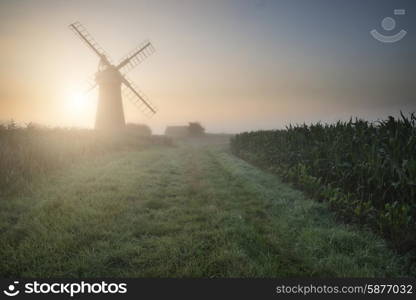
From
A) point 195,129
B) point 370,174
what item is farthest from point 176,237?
point 195,129

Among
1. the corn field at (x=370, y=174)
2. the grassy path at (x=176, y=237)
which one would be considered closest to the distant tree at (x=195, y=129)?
the corn field at (x=370, y=174)

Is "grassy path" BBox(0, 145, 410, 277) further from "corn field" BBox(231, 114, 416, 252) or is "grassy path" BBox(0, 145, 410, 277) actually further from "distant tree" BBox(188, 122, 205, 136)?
"distant tree" BBox(188, 122, 205, 136)

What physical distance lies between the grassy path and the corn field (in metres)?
0.44

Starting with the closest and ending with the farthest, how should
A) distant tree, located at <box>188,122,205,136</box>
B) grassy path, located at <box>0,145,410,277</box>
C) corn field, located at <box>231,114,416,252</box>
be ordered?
grassy path, located at <box>0,145,410,277</box>, corn field, located at <box>231,114,416,252</box>, distant tree, located at <box>188,122,205,136</box>

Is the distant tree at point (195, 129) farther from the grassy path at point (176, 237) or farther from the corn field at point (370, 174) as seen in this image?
the grassy path at point (176, 237)

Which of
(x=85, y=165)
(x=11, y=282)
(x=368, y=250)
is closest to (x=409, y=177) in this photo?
(x=368, y=250)

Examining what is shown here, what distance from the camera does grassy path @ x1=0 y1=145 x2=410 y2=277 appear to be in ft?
12.7

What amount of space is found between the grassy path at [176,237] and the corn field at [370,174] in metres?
0.44

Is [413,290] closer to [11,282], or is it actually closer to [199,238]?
[199,238]

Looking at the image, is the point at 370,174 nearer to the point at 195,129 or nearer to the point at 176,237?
the point at 176,237

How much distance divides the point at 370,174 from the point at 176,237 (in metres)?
5.09

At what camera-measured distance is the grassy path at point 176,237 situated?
12.7 ft

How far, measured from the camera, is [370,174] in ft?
21.1

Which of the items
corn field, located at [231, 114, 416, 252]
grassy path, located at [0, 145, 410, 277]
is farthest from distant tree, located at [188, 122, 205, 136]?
grassy path, located at [0, 145, 410, 277]
